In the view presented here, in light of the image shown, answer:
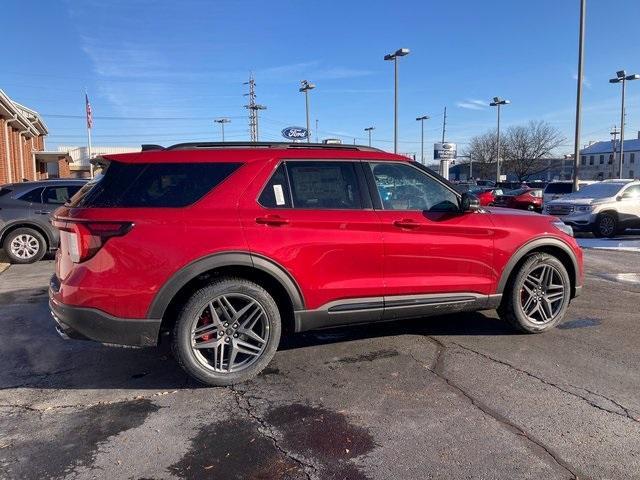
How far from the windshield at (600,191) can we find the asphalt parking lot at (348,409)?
10931 mm

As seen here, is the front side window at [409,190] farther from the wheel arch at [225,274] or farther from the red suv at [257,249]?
the wheel arch at [225,274]

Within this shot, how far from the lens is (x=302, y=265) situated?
13.7ft

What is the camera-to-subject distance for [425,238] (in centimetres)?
462

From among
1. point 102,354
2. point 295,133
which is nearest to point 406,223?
point 102,354

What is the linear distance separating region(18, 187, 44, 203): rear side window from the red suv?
681 centimetres

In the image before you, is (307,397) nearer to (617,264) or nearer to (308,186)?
(308,186)

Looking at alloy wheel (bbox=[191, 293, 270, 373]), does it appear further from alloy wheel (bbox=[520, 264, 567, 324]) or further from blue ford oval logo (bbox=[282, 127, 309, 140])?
blue ford oval logo (bbox=[282, 127, 309, 140])

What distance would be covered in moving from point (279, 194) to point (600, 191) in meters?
14.2

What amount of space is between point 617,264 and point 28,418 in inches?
378

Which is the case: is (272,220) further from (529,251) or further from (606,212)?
(606,212)

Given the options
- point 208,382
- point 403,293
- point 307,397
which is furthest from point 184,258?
point 403,293

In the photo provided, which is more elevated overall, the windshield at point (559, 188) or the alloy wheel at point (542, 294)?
the windshield at point (559, 188)

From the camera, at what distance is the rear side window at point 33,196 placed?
33.1 feet

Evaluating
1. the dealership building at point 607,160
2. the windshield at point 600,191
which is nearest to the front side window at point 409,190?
the windshield at point 600,191
